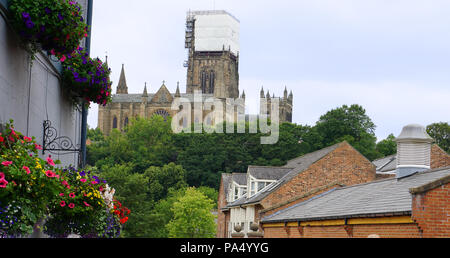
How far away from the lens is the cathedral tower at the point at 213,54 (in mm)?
164875

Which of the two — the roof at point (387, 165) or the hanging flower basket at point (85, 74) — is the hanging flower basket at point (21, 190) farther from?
the roof at point (387, 165)

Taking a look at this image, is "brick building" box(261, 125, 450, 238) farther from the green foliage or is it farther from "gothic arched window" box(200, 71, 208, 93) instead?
"gothic arched window" box(200, 71, 208, 93)

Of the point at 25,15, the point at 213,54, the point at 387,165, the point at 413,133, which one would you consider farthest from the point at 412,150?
the point at 213,54

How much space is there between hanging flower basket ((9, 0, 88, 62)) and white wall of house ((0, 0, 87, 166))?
0.19 m

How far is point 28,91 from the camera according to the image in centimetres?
1010

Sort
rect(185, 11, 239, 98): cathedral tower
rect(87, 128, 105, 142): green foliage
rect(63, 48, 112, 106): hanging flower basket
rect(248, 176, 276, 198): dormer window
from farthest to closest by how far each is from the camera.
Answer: rect(185, 11, 239, 98): cathedral tower < rect(87, 128, 105, 142): green foliage < rect(248, 176, 276, 198): dormer window < rect(63, 48, 112, 106): hanging flower basket

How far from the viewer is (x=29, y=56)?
32.7 ft

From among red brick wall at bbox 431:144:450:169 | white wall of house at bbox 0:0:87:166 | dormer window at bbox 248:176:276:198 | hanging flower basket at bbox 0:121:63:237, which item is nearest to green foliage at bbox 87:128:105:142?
dormer window at bbox 248:176:276:198

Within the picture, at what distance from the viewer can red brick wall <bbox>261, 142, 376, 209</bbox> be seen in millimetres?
37162

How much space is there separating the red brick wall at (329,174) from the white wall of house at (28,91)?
79.9 feet

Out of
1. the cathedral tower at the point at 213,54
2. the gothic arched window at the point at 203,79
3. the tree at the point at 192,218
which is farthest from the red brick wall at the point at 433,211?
the gothic arched window at the point at 203,79

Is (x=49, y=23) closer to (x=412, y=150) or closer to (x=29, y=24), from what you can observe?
(x=29, y=24)
